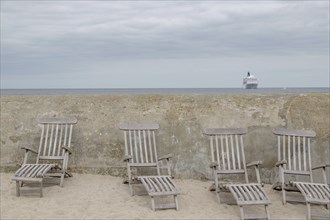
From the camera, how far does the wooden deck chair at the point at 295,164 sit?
257 inches

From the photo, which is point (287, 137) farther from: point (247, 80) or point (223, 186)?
point (247, 80)

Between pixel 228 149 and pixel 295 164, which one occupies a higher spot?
pixel 228 149

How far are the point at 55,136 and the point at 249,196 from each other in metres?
3.31

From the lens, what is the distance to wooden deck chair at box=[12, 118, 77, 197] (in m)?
7.11

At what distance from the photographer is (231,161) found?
732 centimetres

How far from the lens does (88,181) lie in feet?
24.3

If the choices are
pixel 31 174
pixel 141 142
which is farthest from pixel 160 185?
pixel 31 174

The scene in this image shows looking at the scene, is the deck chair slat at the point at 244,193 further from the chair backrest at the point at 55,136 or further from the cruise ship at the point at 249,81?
the cruise ship at the point at 249,81

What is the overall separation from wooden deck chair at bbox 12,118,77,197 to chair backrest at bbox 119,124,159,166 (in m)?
0.90

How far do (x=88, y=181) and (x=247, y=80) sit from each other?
37.1 metres

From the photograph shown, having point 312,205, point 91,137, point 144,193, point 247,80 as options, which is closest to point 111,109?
point 91,137

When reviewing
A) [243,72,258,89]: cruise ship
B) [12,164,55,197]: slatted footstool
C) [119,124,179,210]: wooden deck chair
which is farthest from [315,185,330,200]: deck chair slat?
[243,72,258,89]: cruise ship

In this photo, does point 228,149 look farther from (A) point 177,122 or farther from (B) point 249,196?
(B) point 249,196

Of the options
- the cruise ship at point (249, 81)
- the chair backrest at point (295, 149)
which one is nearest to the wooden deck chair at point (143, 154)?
the chair backrest at point (295, 149)
